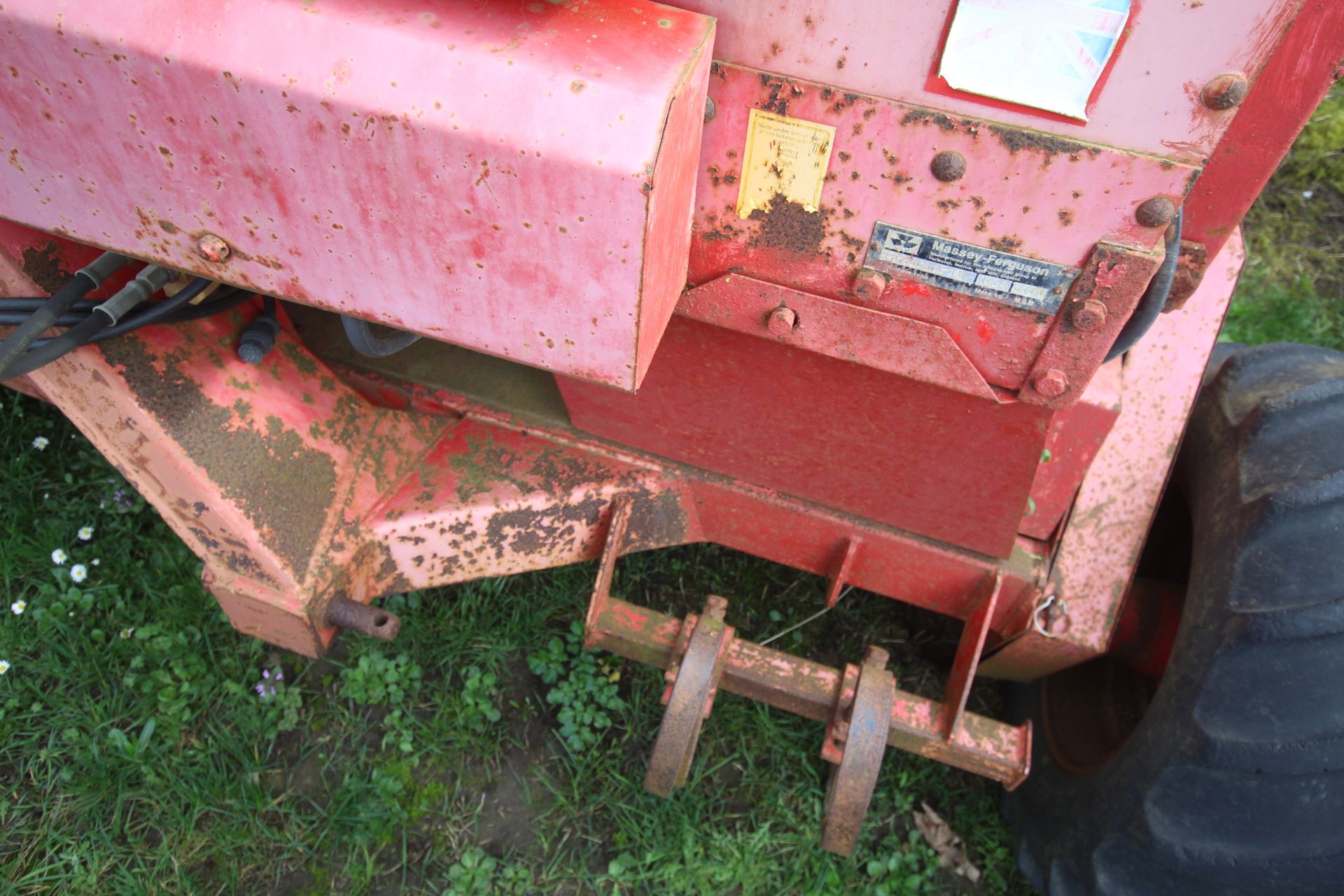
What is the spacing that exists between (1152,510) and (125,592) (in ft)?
7.42

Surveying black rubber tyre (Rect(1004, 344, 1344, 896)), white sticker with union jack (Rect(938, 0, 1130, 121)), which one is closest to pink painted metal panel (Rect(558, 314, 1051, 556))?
black rubber tyre (Rect(1004, 344, 1344, 896))

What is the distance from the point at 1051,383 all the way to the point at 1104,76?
1.39 ft

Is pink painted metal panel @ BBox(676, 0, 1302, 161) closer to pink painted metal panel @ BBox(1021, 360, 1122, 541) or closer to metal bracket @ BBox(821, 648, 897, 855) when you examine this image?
pink painted metal panel @ BBox(1021, 360, 1122, 541)

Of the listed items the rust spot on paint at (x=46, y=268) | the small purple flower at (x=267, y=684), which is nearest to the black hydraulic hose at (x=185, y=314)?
the rust spot on paint at (x=46, y=268)

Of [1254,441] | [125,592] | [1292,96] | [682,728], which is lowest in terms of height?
[125,592]

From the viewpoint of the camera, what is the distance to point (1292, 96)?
101 centimetres

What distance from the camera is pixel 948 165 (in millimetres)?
1051

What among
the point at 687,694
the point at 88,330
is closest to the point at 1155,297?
the point at 687,694

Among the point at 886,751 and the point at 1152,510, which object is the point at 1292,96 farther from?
the point at 886,751

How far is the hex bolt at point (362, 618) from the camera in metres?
1.62

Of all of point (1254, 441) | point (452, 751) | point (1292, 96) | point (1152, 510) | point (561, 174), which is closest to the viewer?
point (561, 174)

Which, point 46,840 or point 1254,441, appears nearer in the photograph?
point 1254,441

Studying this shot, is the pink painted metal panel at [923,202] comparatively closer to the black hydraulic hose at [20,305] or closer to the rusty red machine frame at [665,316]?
the rusty red machine frame at [665,316]

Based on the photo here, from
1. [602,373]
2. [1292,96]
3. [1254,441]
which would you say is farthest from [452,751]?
[1292,96]
